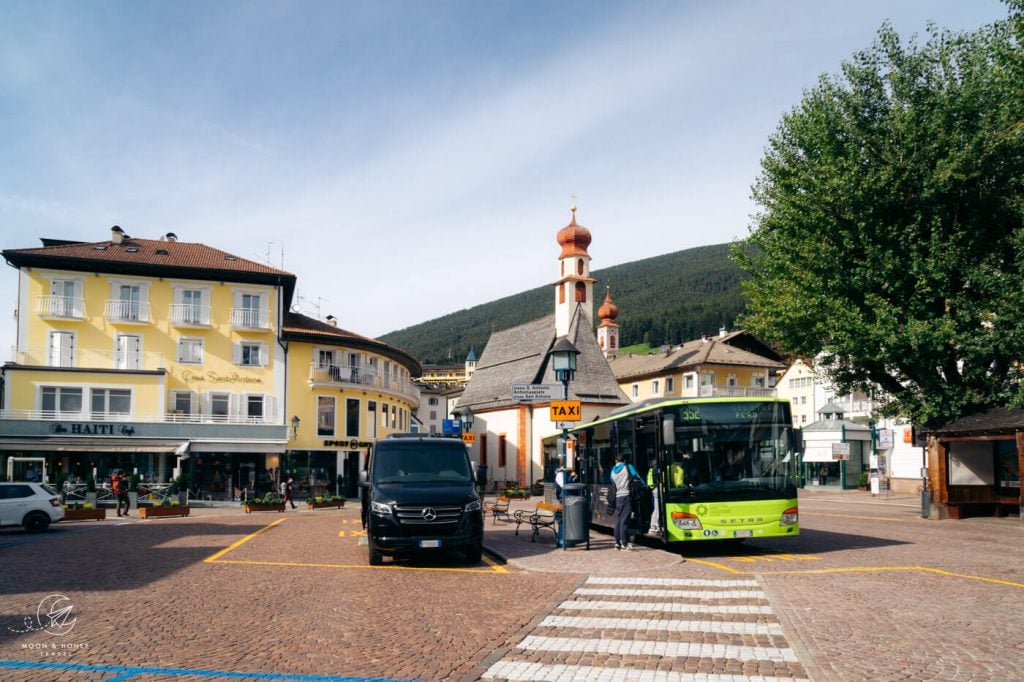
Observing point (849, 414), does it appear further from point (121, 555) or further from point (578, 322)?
point (121, 555)

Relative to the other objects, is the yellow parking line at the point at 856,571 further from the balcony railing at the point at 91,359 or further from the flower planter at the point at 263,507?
the balcony railing at the point at 91,359

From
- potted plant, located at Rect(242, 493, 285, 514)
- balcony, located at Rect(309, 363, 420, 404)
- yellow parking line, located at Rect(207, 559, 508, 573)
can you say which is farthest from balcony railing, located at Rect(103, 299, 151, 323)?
Answer: yellow parking line, located at Rect(207, 559, 508, 573)

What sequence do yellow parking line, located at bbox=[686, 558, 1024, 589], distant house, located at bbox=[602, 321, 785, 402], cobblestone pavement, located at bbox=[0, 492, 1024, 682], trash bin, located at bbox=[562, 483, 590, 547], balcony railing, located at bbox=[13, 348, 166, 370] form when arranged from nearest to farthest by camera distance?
1. cobblestone pavement, located at bbox=[0, 492, 1024, 682]
2. yellow parking line, located at bbox=[686, 558, 1024, 589]
3. trash bin, located at bbox=[562, 483, 590, 547]
4. balcony railing, located at bbox=[13, 348, 166, 370]
5. distant house, located at bbox=[602, 321, 785, 402]

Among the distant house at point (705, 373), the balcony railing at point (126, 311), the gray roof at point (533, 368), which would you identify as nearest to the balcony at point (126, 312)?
the balcony railing at point (126, 311)

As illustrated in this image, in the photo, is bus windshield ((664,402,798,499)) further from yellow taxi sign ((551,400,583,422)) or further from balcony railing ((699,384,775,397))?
balcony railing ((699,384,775,397))

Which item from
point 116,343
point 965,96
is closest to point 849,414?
point 965,96

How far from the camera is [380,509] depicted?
15.0 meters

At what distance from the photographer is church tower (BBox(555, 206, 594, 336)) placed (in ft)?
210

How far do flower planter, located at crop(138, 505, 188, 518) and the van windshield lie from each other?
60.8ft

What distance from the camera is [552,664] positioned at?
770 cm

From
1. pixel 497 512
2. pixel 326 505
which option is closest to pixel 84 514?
pixel 326 505

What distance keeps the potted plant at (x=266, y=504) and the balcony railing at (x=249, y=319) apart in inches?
592

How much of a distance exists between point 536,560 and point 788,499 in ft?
15.9

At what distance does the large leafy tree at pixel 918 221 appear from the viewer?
24.7 meters
